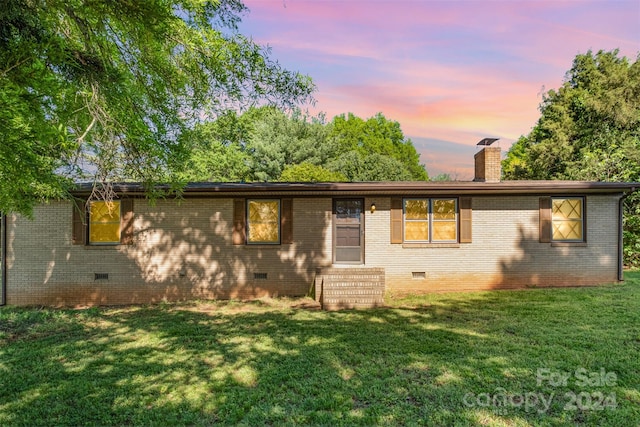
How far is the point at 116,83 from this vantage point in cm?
389

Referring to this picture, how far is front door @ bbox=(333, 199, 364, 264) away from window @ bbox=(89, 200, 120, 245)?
5.94 meters

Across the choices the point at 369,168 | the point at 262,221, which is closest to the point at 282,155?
the point at 369,168

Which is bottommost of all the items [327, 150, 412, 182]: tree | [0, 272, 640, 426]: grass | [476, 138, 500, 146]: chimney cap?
[0, 272, 640, 426]: grass

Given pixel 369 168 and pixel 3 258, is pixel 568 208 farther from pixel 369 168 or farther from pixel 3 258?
pixel 369 168

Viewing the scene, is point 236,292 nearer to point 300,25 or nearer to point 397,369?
point 397,369

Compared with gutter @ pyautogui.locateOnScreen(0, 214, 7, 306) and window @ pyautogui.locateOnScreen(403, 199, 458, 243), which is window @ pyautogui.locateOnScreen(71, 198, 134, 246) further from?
window @ pyautogui.locateOnScreen(403, 199, 458, 243)

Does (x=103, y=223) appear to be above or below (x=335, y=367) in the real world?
above

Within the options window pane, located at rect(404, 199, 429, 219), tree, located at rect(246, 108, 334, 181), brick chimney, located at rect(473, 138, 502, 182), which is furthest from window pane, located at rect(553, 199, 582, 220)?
tree, located at rect(246, 108, 334, 181)

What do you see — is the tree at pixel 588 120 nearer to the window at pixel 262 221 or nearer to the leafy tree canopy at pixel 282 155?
the leafy tree canopy at pixel 282 155

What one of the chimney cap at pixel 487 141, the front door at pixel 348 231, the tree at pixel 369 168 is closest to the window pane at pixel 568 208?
the chimney cap at pixel 487 141

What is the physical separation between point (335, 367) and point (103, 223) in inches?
306

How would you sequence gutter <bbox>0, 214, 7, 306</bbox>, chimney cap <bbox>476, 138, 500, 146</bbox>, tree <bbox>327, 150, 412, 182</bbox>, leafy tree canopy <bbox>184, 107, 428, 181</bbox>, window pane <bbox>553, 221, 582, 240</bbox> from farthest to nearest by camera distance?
tree <bbox>327, 150, 412, 182</bbox> → leafy tree canopy <bbox>184, 107, 428, 181</bbox> → chimney cap <bbox>476, 138, 500, 146</bbox> → window pane <bbox>553, 221, 582, 240</bbox> → gutter <bbox>0, 214, 7, 306</bbox>

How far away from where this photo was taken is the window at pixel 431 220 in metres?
8.82

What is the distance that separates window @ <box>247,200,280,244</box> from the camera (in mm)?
8766
